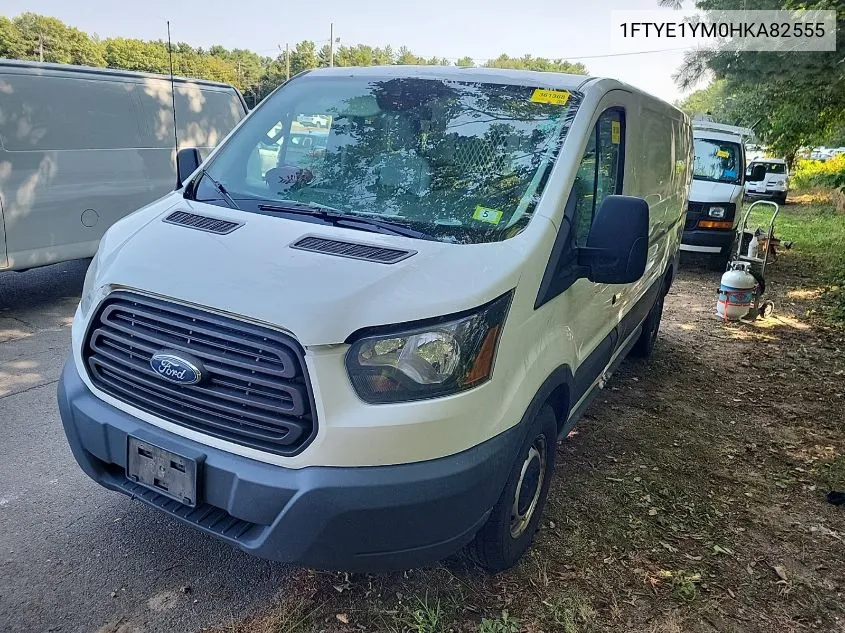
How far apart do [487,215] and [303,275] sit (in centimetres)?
84

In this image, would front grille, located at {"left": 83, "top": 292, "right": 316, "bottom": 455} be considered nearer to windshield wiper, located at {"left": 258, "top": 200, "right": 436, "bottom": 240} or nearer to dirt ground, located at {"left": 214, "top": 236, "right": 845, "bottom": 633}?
windshield wiper, located at {"left": 258, "top": 200, "right": 436, "bottom": 240}

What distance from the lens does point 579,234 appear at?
2.89m

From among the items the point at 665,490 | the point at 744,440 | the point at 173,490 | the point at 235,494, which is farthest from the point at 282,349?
the point at 744,440

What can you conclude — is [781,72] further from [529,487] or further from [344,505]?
[344,505]

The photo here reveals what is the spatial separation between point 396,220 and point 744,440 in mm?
3226

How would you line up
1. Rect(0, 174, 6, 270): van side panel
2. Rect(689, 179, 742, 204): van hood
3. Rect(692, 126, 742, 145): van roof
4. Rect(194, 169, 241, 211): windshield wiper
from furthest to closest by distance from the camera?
1. Rect(692, 126, 742, 145): van roof
2. Rect(689, 179, 742, 204): van hood
3. Rect(0, 174, 6, 270): van side panel
4. Rect(194, 169, 241, 211): windshield wiper

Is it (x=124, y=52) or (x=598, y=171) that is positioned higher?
(x=124, y=52)

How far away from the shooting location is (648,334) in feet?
19.4

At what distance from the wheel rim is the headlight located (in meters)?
0.71

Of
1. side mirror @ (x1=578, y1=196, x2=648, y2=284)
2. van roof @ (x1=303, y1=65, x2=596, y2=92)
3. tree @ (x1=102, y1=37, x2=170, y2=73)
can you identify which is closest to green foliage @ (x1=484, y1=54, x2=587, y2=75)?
van roof @ (x1=303, y1=65, x2=596, y2=92)

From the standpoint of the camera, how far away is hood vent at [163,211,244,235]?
2.56 m

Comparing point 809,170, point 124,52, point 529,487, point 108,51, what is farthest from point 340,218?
point 108,51

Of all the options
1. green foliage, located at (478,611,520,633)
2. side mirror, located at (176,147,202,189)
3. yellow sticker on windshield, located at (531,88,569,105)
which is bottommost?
green foliage, located at (478,611,520,633)

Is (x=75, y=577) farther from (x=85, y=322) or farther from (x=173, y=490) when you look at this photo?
(x=85, y=322)
